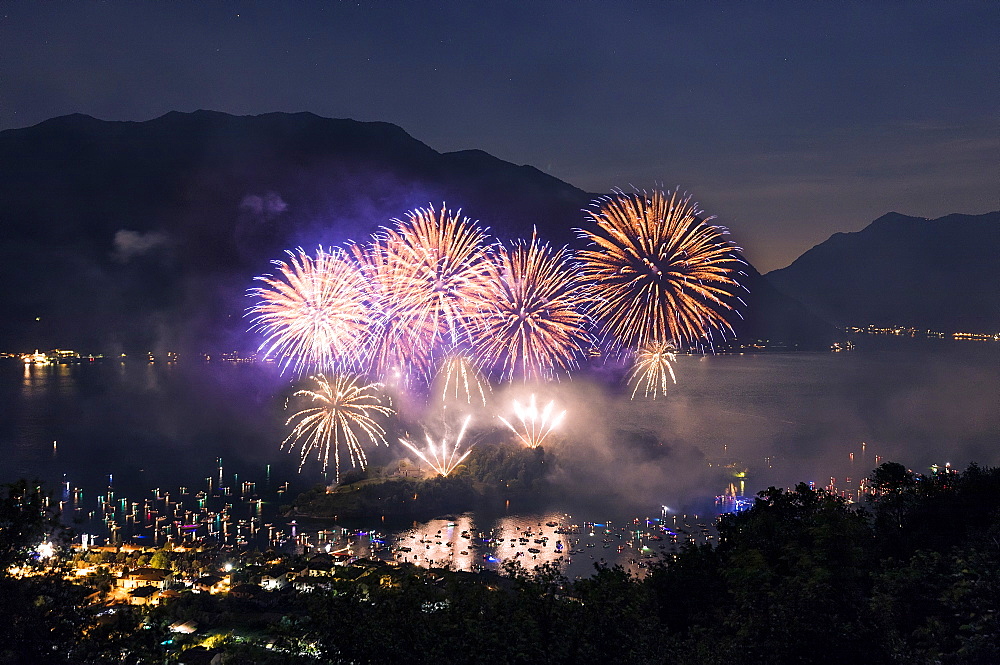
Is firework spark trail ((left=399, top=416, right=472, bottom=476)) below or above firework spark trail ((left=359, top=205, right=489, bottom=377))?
below

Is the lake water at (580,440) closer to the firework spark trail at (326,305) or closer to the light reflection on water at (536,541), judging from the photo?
the light reflection on water at (536,541)

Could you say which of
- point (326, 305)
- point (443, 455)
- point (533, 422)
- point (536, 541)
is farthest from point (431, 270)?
point (533, 422)

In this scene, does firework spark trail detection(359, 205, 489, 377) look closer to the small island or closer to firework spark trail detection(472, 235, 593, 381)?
firework spark trail detection(472, 235, 593, 381)

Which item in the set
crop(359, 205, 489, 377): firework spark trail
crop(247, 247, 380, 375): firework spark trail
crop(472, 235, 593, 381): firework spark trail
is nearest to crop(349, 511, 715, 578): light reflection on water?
crop(472, 235, 593, 381): firework spark trail

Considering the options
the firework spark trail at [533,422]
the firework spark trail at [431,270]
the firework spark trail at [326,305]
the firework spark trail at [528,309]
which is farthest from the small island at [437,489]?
the firework spark trail at [431,270]

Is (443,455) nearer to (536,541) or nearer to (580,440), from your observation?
(580,440)

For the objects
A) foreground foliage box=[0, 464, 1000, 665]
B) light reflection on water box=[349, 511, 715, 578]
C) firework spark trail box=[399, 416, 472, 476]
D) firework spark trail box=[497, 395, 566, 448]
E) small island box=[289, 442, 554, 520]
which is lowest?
light reflection on water box=[349, 511, 715, 578]
